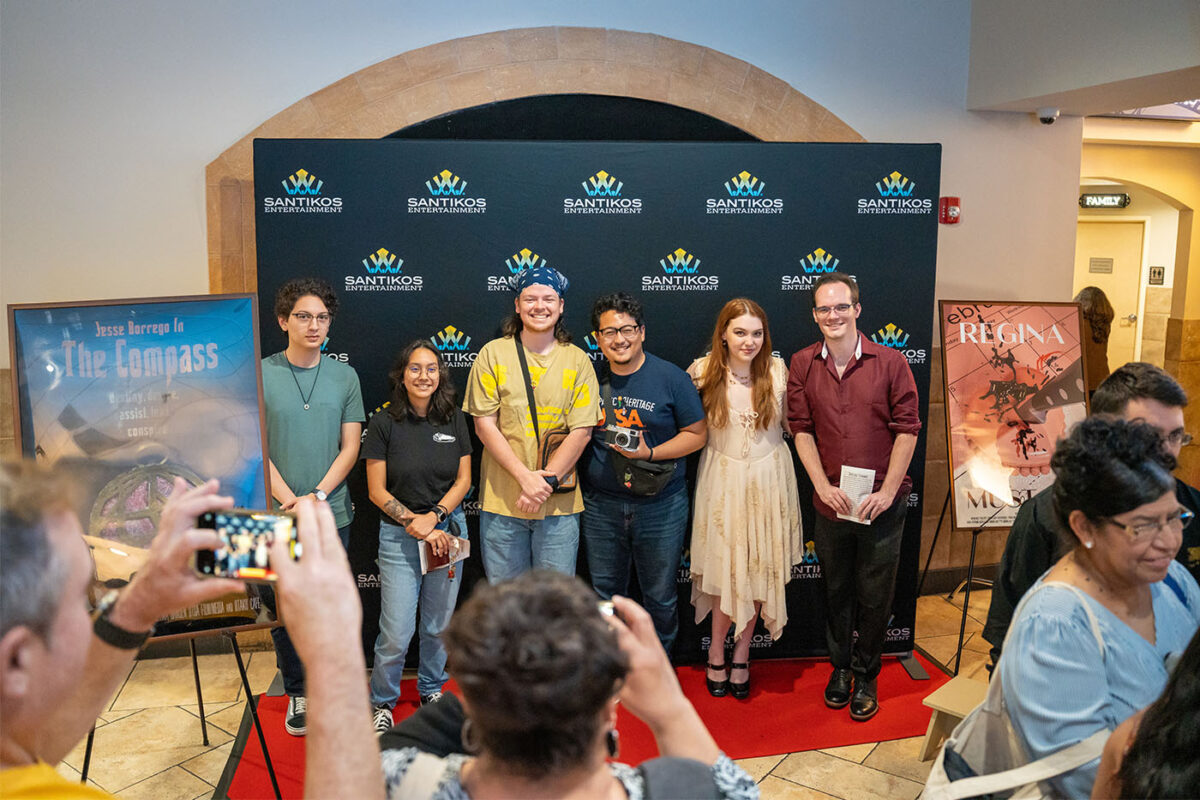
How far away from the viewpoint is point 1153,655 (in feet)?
6.26

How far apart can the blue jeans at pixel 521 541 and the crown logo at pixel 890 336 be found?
1664 mm

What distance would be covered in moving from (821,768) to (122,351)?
293 centimetres

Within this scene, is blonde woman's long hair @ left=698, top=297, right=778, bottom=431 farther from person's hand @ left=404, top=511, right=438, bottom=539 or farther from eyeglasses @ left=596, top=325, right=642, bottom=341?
person's hand @ left=404, top=511, right=438, bottom=539

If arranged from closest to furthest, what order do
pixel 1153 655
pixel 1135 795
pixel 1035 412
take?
1. pixel 1135 795
2. pixel 1153 655
3. pixel 1035 412

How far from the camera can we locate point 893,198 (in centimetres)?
428

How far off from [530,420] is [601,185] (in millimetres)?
1130

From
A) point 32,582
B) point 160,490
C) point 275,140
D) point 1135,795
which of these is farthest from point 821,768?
point 275,140

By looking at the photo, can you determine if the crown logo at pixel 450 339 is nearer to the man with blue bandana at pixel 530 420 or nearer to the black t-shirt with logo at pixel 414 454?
the man with blue bandana at pixel 530 420

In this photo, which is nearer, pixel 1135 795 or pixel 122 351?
pixel 1135 795

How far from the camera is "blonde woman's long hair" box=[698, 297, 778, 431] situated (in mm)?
3854

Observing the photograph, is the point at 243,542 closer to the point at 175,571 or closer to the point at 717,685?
the point at 175,571

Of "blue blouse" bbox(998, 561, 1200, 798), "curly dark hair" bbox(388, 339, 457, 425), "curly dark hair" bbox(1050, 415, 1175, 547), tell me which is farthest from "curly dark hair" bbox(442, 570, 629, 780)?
"curly dark hair" bbox(388, 339, 457, 425)

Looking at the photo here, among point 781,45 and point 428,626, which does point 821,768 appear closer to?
point 428,626

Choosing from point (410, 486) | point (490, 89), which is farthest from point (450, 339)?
point (490, 89)
